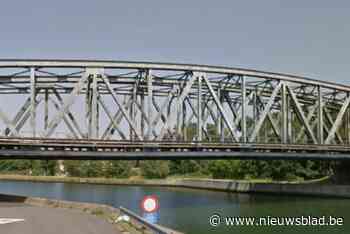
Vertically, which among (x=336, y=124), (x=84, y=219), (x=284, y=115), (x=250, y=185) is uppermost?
(x=284, y=115)

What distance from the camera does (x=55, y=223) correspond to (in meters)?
25.2

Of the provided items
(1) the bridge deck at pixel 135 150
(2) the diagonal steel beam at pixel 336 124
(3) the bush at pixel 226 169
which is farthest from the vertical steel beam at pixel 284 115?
(3) the bush at pixel 226 169

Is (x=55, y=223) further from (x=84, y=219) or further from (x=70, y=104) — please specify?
(x=70, y=104)

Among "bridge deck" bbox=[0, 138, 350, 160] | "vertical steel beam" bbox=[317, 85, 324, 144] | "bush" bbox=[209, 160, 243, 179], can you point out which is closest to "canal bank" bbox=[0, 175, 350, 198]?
"vertical steel beam" bbox=[317, 85, 324, 144]

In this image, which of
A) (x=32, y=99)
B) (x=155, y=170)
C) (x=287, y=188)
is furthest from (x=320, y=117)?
(x=155, y=170)

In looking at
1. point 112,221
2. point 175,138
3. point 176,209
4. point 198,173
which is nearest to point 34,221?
point 112,221

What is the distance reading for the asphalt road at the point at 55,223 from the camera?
22328 millimetres

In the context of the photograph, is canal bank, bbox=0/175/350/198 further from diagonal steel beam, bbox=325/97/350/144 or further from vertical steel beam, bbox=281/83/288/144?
vertical steel beam, bbox=281/83/288/144

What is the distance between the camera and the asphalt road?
22328 mm

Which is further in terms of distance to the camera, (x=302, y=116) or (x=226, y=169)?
(x=226, y=169)

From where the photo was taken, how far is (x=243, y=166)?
333ft

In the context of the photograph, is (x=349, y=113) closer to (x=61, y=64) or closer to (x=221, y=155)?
(x=221, y=155)

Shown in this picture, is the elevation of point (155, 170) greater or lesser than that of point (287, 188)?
lesser

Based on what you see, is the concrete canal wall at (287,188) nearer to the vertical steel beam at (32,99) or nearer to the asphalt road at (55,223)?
the vertical steel beam at (32,99)
